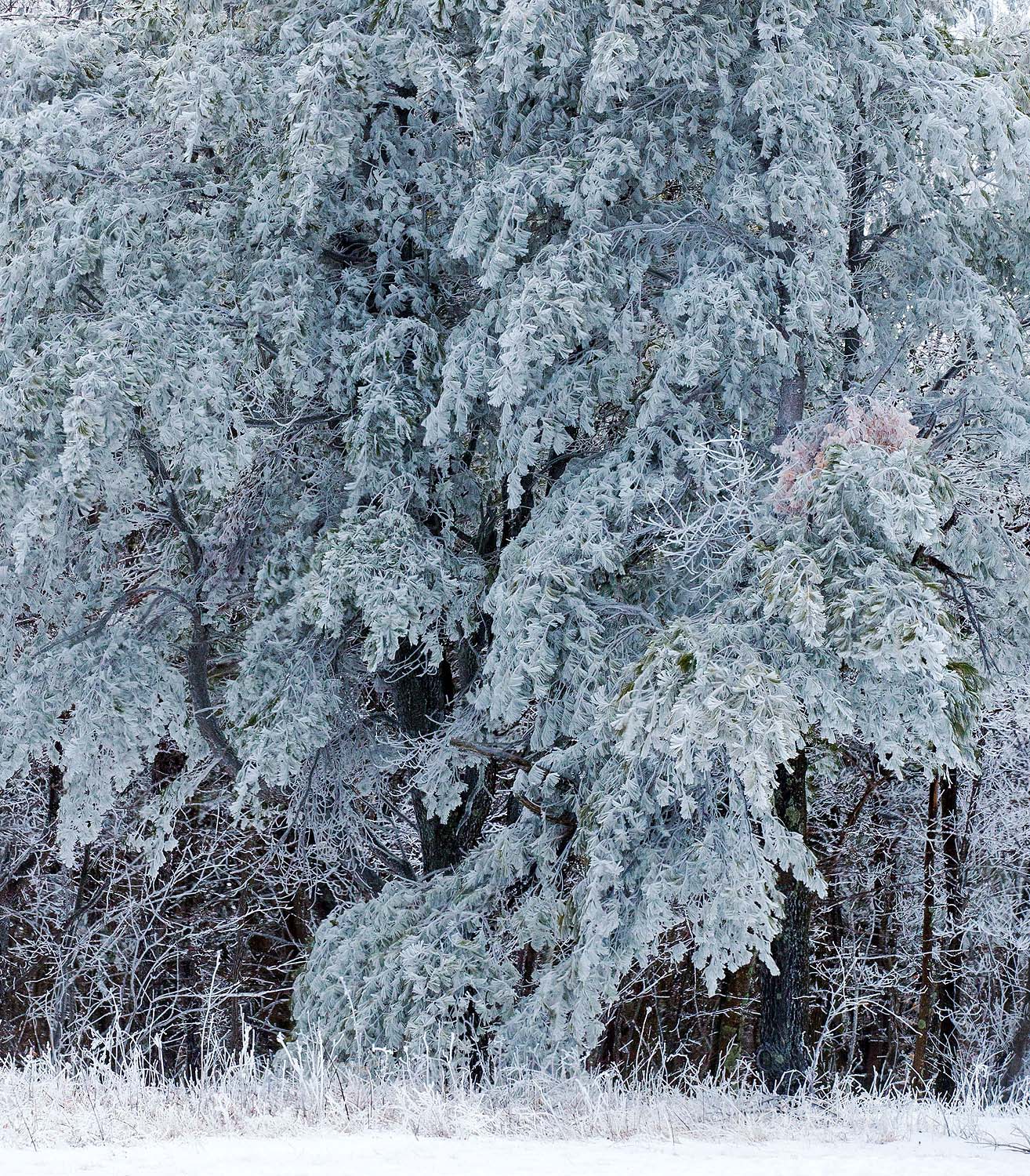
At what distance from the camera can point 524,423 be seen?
358 inches

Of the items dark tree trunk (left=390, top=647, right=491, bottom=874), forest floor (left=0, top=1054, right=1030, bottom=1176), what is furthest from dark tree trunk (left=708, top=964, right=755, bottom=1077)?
forest floor (left=0, top=1054, right=1030, bottom=1176)

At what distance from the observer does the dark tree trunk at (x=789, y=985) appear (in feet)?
33.6

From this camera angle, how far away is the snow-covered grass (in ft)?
17.5

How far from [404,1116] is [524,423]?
15.5ft

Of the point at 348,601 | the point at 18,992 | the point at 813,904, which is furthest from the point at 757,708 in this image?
the point at 18,992

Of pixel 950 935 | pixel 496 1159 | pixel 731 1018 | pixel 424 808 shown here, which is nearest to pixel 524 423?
pixel 424 808

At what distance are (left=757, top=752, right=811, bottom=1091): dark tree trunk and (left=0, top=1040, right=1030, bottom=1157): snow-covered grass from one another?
3.36 meters

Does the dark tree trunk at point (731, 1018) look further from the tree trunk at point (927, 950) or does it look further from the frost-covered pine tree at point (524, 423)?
the frost-covered pine tree at point (524, 423)

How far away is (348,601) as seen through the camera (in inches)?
388

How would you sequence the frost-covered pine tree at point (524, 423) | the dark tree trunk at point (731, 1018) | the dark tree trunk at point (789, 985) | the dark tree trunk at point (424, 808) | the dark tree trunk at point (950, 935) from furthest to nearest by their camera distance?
1. the dark tree trunk at point (950, 935)
2. the dark tree trunk at point (731, 1018)
3. the dark tree trunk at point (424, 808)
4. the dark tree trunk at point (789, 985)
5. the frost-covered pine tree at point (524, 423)

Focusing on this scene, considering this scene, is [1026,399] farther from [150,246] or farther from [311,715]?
[150,246]

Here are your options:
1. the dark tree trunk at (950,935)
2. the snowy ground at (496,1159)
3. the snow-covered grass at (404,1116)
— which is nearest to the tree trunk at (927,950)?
the dark tree trunk at (950,935)

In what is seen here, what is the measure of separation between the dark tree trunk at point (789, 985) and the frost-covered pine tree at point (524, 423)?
0.12 feet

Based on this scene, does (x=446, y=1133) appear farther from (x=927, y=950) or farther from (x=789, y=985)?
(x=927, y=950)
